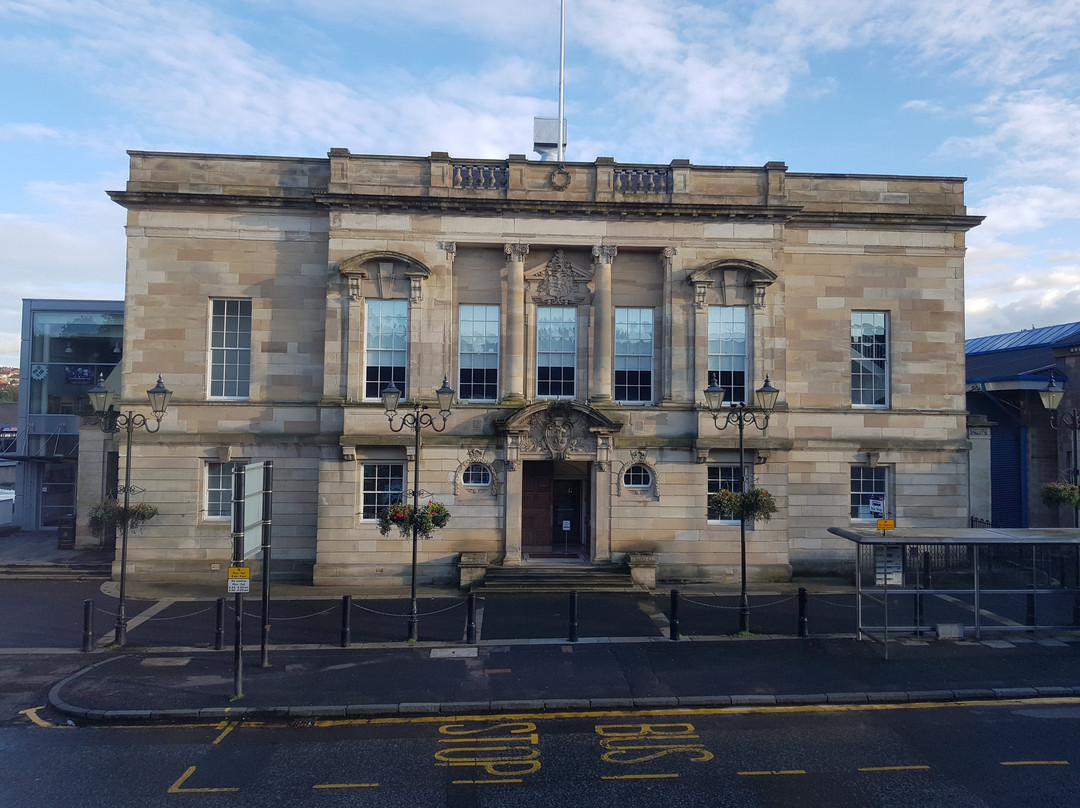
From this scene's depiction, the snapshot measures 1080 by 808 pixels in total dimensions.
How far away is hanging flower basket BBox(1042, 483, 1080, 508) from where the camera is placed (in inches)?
656

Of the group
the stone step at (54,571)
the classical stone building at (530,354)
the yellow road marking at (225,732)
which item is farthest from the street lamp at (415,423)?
the stone step at (54,571)

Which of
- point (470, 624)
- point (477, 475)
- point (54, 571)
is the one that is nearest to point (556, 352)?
point (477, 475)

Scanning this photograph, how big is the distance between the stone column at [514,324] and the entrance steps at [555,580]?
519cm

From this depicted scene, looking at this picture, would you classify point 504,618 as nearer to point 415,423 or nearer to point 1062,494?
point 415,423

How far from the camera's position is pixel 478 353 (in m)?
20.9

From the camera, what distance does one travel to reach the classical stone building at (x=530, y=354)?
2006cm

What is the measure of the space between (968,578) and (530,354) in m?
13.1

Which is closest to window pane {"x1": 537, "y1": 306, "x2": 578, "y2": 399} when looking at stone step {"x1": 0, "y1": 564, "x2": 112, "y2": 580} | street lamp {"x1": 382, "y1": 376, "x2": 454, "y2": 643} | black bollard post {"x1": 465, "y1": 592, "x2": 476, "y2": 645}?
street lamp {"x1": 382, "y1": 376, "x2": 454, "y2": 643}

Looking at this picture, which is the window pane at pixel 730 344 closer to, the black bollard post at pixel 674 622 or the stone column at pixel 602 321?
the stone column at pixel 602 321

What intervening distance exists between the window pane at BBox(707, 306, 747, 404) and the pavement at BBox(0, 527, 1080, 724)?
682 cm

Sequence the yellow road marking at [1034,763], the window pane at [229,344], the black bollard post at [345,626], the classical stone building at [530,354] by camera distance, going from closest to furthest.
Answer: the yellow road marking at [1034,763] < the black bollard post at [345,626] < the classical stone building at [530,354] < the window pane at [229,344]

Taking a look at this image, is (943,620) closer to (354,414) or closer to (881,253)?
(881,253)

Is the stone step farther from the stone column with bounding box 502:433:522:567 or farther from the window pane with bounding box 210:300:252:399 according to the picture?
the stone column with bounding box 502:433:522:567

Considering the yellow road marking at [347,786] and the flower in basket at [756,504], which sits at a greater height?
the flower in basket at [756,504]
